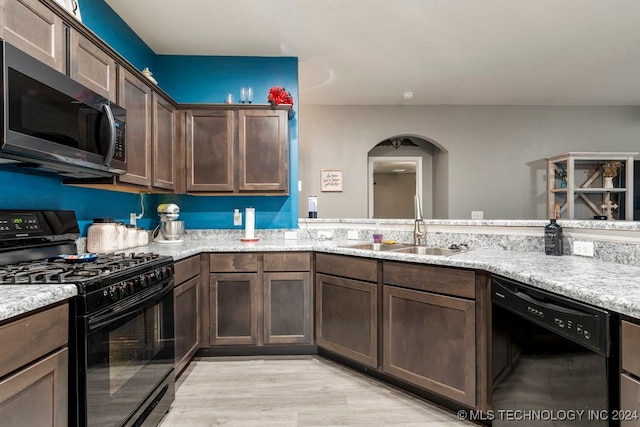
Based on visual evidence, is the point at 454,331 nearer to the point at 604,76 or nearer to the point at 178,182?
the point at 178,182

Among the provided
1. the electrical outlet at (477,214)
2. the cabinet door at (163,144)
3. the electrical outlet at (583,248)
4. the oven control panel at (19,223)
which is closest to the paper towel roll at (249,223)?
the cabinet door at (163,144)

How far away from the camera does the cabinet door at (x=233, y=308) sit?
99.2 inches

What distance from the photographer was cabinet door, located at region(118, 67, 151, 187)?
209cm

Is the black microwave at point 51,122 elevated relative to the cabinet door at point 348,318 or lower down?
elevated

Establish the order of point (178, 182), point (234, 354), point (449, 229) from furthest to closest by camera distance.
→ point (178, 182) < point (234, 354) < point (449, 229)

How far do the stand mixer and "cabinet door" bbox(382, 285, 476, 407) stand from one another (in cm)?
188

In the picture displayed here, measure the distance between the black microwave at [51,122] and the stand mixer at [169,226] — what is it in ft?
2.94

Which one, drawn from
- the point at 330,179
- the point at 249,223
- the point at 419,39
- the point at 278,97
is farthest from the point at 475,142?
the point at 249,223

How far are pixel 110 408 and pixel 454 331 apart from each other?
1.66 meters

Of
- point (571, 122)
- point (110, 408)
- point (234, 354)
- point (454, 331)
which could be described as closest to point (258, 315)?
point (234, 354)

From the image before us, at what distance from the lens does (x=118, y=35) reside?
2549 mm

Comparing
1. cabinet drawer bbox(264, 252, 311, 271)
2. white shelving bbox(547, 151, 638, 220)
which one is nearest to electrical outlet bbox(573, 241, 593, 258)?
cabinet drawer bbox(264, 252, 311, 271)

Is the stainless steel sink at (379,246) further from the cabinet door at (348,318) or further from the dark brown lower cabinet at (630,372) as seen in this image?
the dark brown lower cabinet at (630,372)

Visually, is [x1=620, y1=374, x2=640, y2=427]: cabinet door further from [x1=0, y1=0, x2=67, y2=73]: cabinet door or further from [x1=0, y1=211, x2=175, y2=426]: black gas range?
[x1=0, y1=0, x2=67, y2=73]: cabinet door
